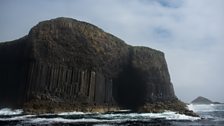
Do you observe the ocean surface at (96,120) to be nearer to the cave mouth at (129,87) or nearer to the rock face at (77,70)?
the rock face at (77,70)

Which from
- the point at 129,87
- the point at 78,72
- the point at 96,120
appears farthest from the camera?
the point at 129,87

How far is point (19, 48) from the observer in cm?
6688

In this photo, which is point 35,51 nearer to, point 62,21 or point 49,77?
point 49,77

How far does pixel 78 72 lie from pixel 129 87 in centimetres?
1583

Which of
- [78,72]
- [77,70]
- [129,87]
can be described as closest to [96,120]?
[78,72]

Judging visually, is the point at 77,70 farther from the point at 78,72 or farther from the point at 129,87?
the point at 129,87

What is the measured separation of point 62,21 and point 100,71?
12838 mm

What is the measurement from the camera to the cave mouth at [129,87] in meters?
73.9

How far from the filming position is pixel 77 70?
64.1 metres

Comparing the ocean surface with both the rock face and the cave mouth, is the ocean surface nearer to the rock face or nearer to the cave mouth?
the rock face

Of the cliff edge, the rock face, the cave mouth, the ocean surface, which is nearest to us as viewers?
the ocean surface

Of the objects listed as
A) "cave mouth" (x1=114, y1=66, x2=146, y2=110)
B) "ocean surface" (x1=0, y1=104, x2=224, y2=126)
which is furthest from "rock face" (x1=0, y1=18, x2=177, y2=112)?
"ocean surface" (x1=0, y1=104, x2=224, y2=126)

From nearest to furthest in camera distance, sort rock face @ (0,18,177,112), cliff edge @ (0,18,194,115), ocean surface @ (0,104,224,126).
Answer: ocean surface @ (0,104,224,126) → cliff edge @ (0,18,194,115) → rock face @ (0,18,177,112)

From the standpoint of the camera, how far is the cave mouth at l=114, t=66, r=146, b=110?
2911 inches
